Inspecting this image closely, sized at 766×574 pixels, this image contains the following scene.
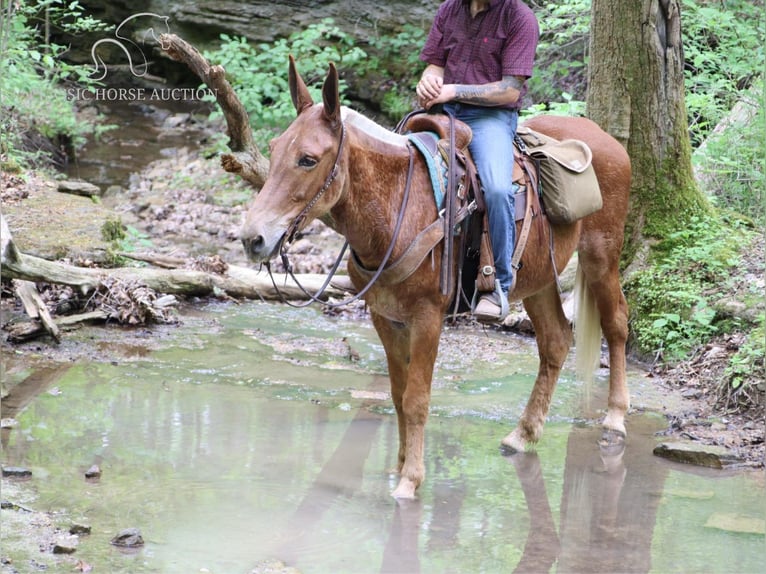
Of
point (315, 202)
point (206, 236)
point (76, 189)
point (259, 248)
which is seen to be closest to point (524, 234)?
point (315, 202)

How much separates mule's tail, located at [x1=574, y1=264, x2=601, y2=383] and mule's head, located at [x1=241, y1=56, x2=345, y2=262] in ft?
8.96

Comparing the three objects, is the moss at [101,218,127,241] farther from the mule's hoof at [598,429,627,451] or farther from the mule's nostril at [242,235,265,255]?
the mule's nostril at [242,235,265,255]

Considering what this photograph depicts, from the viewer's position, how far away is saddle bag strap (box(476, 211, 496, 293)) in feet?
17.2

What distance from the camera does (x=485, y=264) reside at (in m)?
5.25

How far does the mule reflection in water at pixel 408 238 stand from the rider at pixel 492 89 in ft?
1.03

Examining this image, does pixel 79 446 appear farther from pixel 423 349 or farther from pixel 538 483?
pixel 538 483

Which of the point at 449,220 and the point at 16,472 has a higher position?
the point at 449,220

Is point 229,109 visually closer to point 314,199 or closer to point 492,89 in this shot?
point 492,89

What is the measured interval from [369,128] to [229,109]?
6.12 feet

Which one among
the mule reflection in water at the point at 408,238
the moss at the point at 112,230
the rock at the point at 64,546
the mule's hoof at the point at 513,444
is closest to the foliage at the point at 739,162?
the mule reflection in water at the point at 408,238

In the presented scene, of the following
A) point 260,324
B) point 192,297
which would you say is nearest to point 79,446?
point 260,324

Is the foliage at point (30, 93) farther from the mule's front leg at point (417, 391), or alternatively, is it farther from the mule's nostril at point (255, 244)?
the mule's nostril at point (255, 244)

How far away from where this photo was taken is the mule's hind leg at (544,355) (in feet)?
19.7

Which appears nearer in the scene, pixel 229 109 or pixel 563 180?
pixel 563 180
